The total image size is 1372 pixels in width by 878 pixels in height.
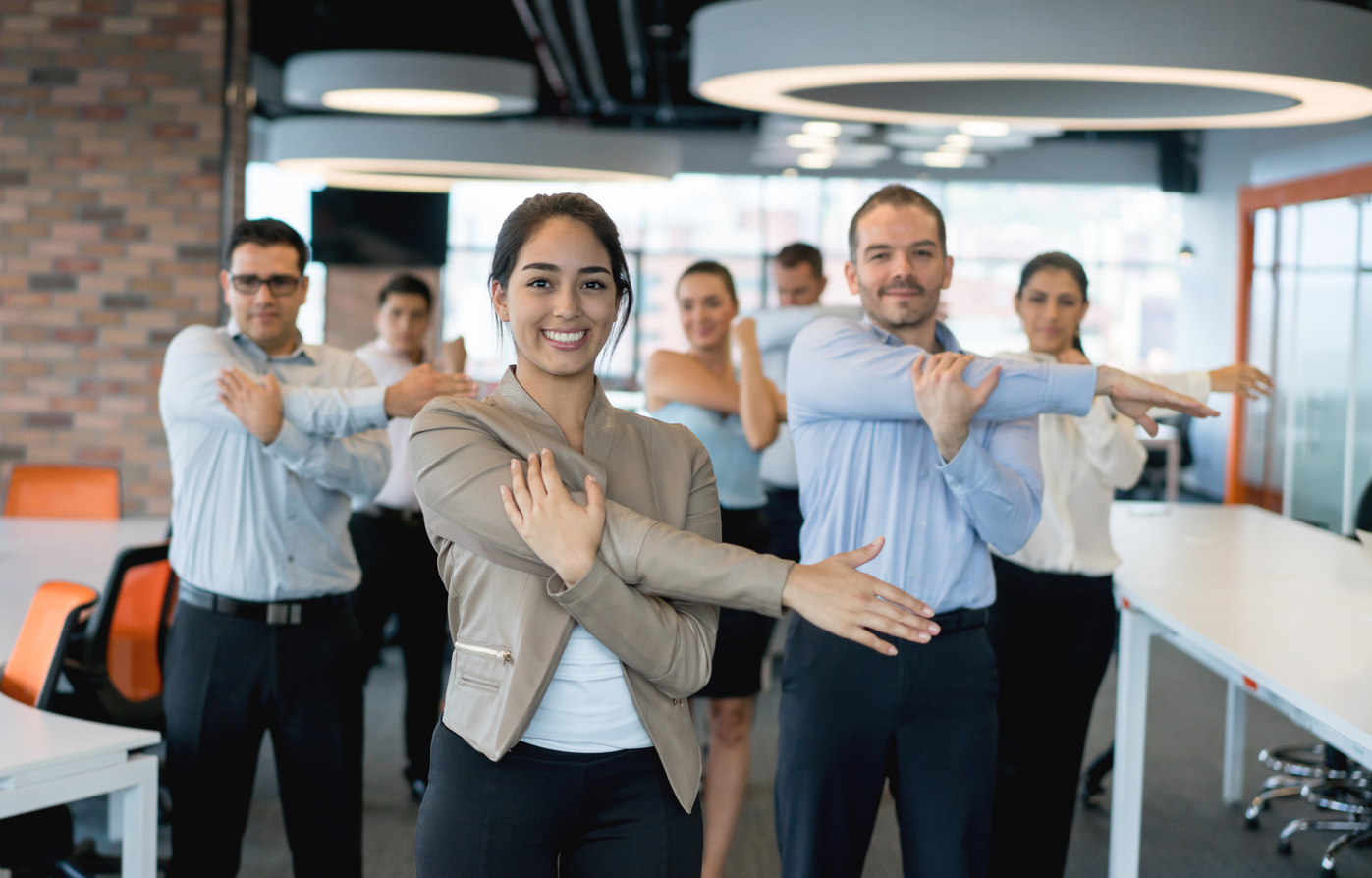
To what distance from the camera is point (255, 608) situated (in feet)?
9.12

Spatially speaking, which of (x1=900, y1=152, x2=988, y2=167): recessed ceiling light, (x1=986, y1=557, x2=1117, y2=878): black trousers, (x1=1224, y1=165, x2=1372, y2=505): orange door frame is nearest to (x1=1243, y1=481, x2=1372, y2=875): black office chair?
(x1=986, y1=557, x2=1117, y2=878): black trousers

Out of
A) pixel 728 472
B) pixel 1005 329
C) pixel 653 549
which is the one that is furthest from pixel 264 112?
pixel 653 549

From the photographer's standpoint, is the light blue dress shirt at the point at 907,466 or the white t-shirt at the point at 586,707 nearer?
the white t-shirt at the point at 586,707

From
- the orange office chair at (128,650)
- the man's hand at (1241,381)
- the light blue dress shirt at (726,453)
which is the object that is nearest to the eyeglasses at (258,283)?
the orange office chair at (128,650)

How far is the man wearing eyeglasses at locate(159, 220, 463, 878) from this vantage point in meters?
2.74

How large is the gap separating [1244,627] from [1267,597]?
49 centimetres

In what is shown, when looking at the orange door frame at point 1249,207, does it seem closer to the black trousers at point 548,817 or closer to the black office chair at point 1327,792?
the black office chair at point 1327,792

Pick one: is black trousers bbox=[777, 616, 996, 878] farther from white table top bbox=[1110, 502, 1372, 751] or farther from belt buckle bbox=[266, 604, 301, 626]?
belt buckle bbox=[266, 604, 301, 626]

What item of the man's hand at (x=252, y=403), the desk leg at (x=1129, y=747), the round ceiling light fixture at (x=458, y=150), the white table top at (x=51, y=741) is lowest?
the desk leg at (x=1129, y=747)

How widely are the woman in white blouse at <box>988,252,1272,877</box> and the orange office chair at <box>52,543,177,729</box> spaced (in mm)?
2511

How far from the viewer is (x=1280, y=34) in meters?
3.18

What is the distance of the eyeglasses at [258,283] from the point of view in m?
2.94

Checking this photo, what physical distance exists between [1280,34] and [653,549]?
2636 millimetres

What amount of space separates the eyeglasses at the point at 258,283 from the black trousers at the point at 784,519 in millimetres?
2196
